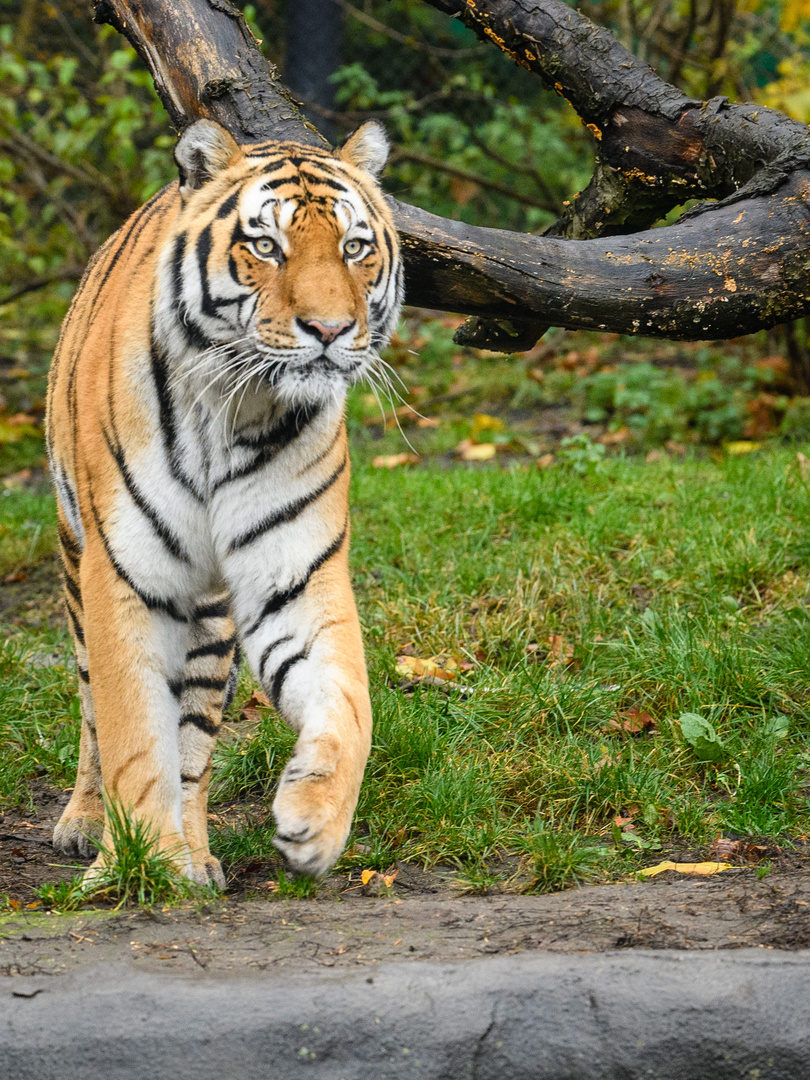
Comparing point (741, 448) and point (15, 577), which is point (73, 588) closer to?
point (15, 577)

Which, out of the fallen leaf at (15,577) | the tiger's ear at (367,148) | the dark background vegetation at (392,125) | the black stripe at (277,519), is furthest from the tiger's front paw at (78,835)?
the dark background vegetation at (392,125)

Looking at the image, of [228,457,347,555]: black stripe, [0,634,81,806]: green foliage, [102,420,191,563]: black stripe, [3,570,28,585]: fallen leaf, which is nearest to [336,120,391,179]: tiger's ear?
[228,457,347,555]: black stripe

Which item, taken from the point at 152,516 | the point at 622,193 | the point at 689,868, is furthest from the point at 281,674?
the point at 622,193

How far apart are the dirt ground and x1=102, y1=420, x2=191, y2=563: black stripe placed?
837mm

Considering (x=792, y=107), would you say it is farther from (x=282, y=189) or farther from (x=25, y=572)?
(x=25, y=572)

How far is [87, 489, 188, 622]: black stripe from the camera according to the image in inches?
108

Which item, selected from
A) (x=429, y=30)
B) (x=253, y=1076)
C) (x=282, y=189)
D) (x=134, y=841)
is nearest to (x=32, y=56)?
(x=429, y=30)

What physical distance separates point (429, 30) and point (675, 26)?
271 centimetres

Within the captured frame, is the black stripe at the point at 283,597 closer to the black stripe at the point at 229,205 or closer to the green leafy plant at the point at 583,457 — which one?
the black stripe at the point at 229,205

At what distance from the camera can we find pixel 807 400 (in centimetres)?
747

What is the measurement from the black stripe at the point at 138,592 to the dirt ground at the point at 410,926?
2.36 feet

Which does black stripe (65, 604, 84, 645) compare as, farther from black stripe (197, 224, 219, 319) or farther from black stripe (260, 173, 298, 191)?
black stripe (260, 173, 298, 191)

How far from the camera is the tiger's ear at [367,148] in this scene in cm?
302

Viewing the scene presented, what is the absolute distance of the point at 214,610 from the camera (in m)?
3.37
